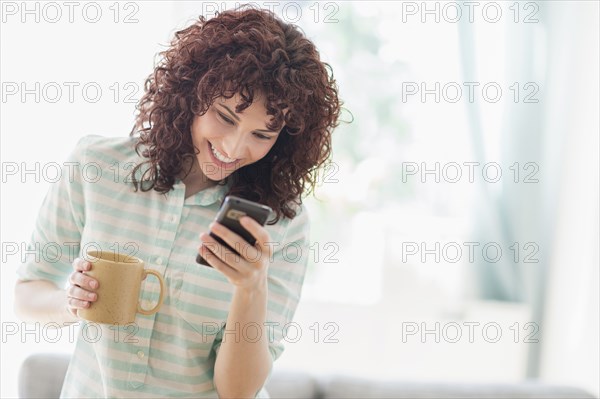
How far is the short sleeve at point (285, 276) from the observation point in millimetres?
1447

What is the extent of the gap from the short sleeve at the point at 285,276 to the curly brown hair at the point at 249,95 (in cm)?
4

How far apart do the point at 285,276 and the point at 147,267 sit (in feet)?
0.88

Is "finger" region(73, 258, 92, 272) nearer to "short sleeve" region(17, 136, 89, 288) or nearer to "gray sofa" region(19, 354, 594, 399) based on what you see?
"short sleeve" region(17, 136, 89, 288)

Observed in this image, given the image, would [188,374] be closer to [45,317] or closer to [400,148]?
[45,317]

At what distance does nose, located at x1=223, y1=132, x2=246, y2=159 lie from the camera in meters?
1.32

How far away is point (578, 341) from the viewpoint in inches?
100

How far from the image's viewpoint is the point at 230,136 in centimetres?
132

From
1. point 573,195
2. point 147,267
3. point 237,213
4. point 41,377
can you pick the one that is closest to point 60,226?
point 147,267

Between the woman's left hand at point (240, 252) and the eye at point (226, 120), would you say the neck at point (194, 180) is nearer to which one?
the eye at point (226, 120)

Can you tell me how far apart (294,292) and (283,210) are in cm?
17

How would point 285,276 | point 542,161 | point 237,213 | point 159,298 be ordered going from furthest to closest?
1. point 542,161
2. point 285,276
3. point 159,298
4. point 237,213

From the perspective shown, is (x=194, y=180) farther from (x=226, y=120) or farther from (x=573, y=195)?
(x=573, y=195)

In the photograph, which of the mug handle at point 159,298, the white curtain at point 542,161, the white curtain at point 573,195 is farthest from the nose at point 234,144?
the white curtain at point 542,161

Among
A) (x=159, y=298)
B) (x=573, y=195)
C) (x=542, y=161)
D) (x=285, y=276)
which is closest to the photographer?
(x=159, y=298)
